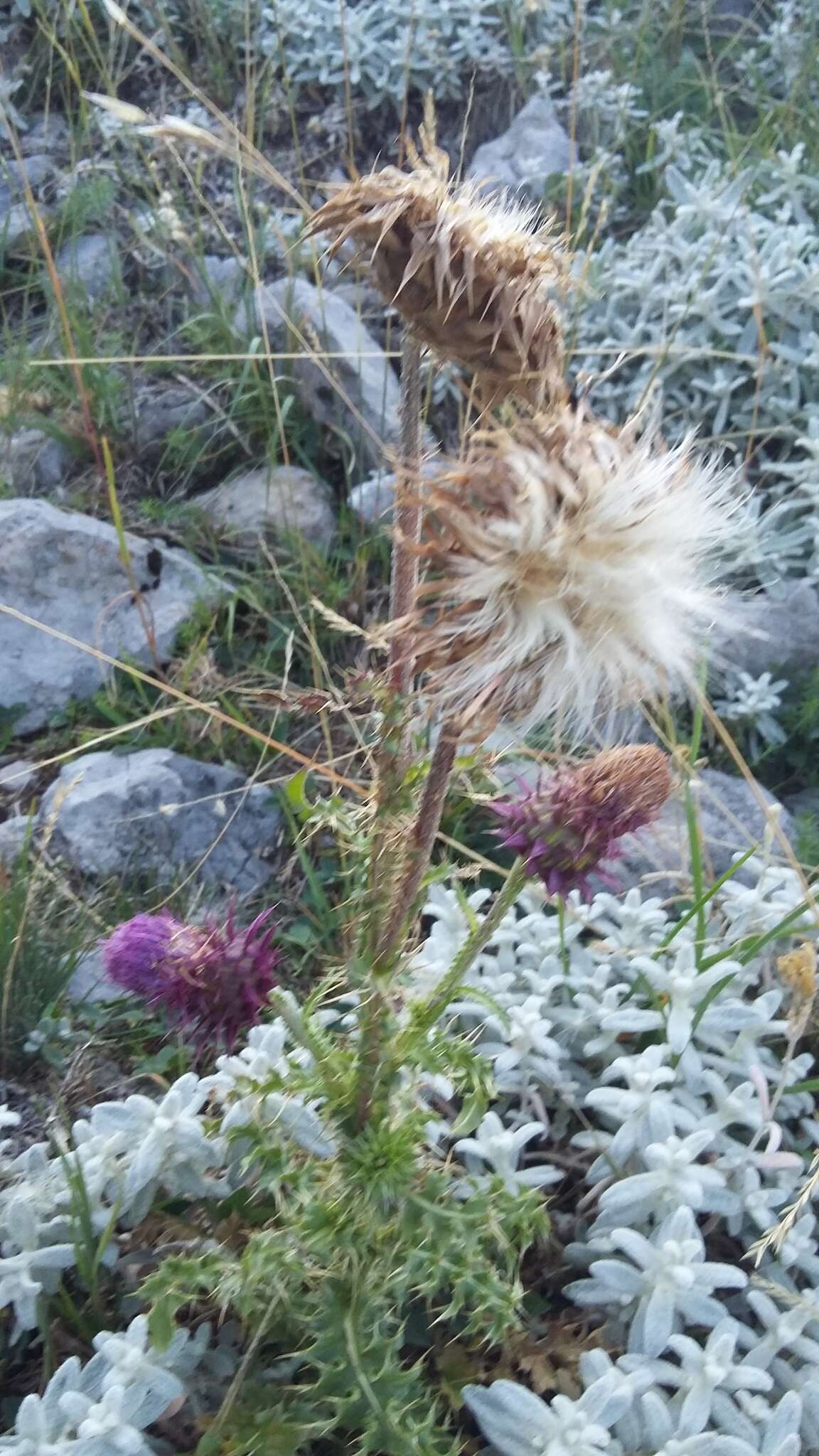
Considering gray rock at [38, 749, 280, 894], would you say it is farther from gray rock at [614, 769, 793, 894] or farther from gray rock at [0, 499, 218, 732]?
gray rock at [614, 769, 793, 894]

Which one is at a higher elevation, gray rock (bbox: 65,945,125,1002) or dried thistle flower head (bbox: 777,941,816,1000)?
dried thistle flower head (bbox: 777,941,816,1000)

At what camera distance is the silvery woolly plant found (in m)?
0.93

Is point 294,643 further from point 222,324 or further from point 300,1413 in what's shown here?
point 300,1413

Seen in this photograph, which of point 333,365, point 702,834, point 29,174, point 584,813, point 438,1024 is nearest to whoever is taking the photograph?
point 584,813

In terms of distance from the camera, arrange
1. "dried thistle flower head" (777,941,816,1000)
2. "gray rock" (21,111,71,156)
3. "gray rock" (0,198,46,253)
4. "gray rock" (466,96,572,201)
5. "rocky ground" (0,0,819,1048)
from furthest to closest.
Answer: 1. "gray rock" (21,111,71,156)
2. "gray rock" (466,96,572,201)
3. "gray rock" (0,198,46,253)
4. "rocky ground" (0,0,819,1048)
5. "dried thistle flower head" (777,941,816,1000)

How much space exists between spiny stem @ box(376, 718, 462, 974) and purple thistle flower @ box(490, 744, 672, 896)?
4.5 inches

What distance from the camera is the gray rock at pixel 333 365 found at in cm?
312

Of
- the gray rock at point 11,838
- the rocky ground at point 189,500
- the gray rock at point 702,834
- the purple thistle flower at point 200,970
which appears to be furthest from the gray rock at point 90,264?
the purple thistle flower at point 200,970

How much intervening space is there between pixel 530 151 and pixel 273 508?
5.57 feet

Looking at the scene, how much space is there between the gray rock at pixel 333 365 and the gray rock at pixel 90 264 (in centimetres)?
47

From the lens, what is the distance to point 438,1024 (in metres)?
1.77

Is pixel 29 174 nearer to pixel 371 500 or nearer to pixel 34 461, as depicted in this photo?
pixel 34 461

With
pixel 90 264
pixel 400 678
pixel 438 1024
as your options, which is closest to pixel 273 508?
pixel 90 264

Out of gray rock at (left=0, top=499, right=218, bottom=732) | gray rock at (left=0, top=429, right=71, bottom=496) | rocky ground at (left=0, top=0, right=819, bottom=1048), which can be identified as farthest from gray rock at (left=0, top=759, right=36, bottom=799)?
gray rock at (left=0, top=429, right=71, bottom=496)
